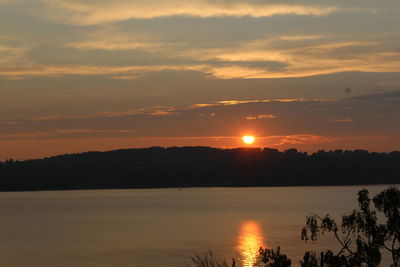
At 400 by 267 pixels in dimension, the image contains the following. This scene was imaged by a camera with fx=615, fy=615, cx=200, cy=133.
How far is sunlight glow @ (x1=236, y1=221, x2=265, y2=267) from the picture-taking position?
260 ft

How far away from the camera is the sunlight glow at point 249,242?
260 feet

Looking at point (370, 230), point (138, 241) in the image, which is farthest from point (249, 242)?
point (370, 230)

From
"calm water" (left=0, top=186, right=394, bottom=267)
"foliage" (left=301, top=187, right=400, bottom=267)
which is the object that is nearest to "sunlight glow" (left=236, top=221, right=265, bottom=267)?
"calm water" (left=0, top=186, right=394, bottom=267)

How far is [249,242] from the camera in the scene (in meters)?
103

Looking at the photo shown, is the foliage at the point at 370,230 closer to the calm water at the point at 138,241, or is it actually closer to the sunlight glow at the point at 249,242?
the sunlight glow at the point at 249,242

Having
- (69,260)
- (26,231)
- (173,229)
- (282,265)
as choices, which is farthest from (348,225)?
(26,231)

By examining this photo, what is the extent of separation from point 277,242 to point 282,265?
83.1 metres

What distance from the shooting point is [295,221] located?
496 ft

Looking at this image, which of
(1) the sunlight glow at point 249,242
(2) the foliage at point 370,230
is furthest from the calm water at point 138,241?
(2) the foliage at point 370,230

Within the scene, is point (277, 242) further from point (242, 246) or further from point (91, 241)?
point (91, 241)

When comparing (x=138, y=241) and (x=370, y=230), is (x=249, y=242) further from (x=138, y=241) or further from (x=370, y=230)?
(x=370, y=230)

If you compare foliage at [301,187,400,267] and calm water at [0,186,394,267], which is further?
calm water at [0,186,394,267]

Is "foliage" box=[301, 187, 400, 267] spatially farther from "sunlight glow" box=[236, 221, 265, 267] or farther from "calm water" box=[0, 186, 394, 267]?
"calm water" box=[0, 186, 394, 267]

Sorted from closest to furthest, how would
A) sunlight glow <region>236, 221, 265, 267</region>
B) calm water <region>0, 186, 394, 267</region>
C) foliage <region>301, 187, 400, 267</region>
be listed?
foliage <region>301, 187, 400, 267</region> → sunlight glow <region>236, 221, 265, 267</region> → calm water <region>0, 186, 394, 267</region>
